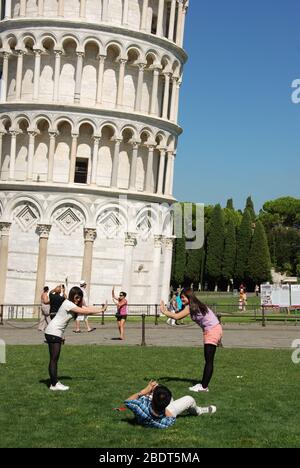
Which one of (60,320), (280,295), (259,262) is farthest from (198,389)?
(259,262)

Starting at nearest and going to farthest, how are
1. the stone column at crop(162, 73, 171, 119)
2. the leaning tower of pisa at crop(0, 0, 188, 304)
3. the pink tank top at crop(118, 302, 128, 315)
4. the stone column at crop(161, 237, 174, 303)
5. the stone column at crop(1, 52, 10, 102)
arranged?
the pink tank top at crop(118, 302, 128, 315), the leaning tower of pisa at crop(0, 0, 188, 304), the stone column at crop(1, 52, 10, 102), the stone column at crop(162, 73, 171, 119), the stone column at crop(161, 237, 174, 303)

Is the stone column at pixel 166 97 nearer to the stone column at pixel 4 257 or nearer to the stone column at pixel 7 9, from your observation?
the stone column at pixel 7 9

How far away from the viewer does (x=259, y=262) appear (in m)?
92.6

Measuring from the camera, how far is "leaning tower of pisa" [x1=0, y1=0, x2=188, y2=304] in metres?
42.2

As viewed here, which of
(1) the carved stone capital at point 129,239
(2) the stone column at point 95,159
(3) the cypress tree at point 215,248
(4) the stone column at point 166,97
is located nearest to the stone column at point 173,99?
(4) the stone column at point 166,97

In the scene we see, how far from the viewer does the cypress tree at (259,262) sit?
92562mm

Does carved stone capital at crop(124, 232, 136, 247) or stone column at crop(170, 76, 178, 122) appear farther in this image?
stone column at crop(170, 76, 178, 122)

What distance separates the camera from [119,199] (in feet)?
140

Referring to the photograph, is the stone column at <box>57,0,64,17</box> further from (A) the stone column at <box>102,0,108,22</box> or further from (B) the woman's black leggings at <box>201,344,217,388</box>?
(B) the woman's black leggings at <box>201,344,217,388</box>

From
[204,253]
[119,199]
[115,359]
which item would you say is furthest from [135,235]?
[204,253]

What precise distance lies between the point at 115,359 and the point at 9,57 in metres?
30.9

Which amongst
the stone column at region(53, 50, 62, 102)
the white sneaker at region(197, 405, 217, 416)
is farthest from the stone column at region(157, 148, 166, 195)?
the white sneaker at region(197, 405, 217, 416)

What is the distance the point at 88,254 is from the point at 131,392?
29.1 meters

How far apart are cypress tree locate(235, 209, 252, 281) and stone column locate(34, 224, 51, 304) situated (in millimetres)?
54483
